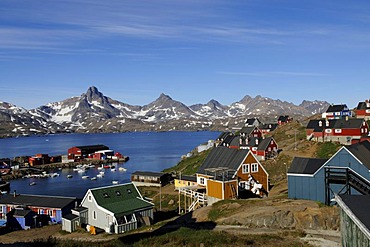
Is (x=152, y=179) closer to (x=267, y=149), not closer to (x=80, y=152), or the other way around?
(x=267, y=149)

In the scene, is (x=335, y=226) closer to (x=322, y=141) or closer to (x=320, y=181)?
(x=320, y=181)

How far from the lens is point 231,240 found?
18641mm

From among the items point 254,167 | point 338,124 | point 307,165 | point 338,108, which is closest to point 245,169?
point 254,167

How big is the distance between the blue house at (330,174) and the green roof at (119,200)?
1341cm

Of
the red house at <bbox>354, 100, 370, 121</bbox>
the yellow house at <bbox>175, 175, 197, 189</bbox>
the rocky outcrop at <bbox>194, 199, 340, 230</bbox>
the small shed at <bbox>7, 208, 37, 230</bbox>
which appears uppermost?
the red house at <bbox>354, 100, 370, 121</bbox>

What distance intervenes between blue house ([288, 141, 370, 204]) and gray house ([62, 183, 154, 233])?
13.1 metres

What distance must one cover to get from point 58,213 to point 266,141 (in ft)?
111

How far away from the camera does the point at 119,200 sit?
35.8m

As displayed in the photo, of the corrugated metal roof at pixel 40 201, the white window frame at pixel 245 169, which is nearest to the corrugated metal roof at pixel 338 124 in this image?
the white window frame at pixel 245 169

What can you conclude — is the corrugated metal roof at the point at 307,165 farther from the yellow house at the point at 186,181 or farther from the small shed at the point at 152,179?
the small shed at the point at 152,179

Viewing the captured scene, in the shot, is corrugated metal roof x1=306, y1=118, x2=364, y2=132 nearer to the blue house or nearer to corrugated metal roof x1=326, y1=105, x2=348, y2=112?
corrugated metal roof x1=326, y1=105, x2=348, y2=112

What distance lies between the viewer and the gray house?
33469mm

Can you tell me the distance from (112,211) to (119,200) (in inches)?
90.0

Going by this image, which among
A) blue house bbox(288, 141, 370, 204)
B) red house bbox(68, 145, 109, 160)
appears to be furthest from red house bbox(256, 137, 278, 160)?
red house bbox(68, 145, 109, 160)
